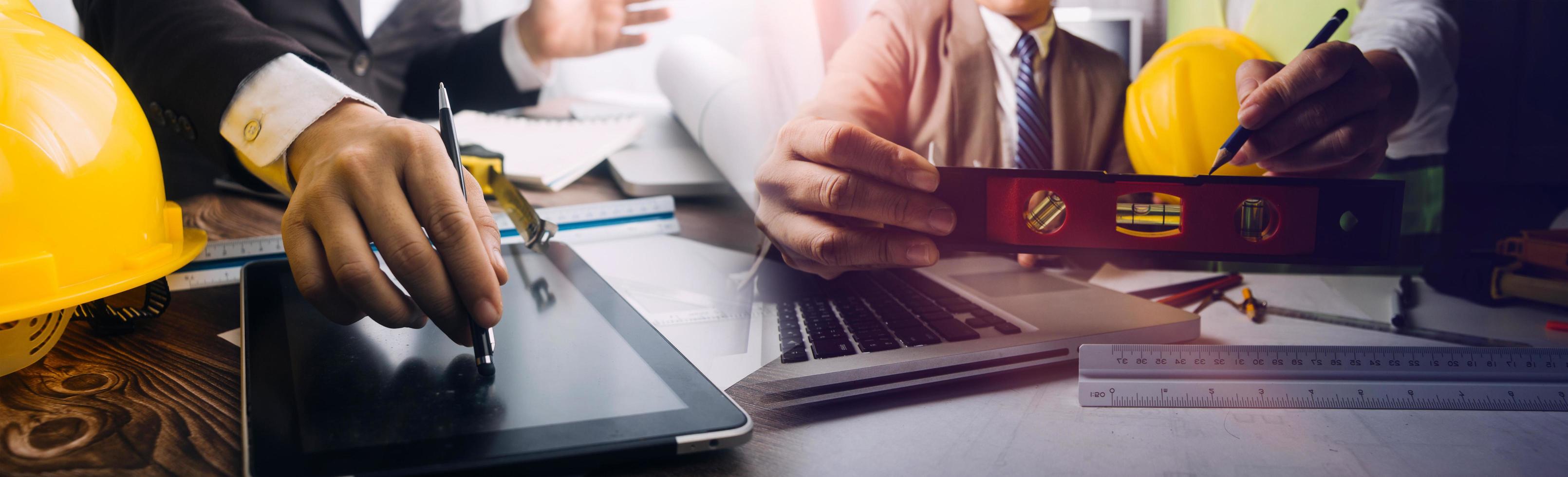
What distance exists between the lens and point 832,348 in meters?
0.57

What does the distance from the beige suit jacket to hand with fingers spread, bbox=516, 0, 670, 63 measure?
39 cm

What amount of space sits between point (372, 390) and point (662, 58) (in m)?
0.66

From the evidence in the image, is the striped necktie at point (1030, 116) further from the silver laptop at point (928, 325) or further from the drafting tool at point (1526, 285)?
the drafting tool at point (1526, 285)

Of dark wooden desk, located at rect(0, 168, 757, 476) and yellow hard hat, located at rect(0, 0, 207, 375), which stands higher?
yellow hard hat, located at rect(0, 0, 207, 375)

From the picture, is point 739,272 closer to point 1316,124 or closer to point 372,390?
point 372,390

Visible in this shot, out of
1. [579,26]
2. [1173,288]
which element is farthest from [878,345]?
[579,26]

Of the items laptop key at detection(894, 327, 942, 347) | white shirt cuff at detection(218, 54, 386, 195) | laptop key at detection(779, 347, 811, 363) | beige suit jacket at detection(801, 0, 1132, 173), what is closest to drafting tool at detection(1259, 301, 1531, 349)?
beige suit jacket at detection(801, 0, 1132, 173)

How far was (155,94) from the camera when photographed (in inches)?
29.3

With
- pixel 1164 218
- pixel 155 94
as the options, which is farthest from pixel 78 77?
pixel 1164 218

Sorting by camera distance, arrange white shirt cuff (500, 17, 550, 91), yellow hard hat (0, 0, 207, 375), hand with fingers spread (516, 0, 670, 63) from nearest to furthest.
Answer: yellow hard hat (0, 0, 207, 375)
hand with fingers spread (516, 0, 670, 63)
white shirt cuff (500, 17, 550, 91)

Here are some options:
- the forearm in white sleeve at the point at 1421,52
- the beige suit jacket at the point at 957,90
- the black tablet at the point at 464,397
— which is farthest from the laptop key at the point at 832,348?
the forearm in white sleeve at the point at 1421,52

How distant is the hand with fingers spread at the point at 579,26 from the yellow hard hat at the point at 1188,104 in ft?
1.97

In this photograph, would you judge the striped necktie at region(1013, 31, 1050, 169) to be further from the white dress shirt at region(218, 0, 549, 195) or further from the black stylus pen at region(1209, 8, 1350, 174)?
the white dress shirt at region(218, 0, 549, 195)

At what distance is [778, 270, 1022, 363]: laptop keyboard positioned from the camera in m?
0.58
